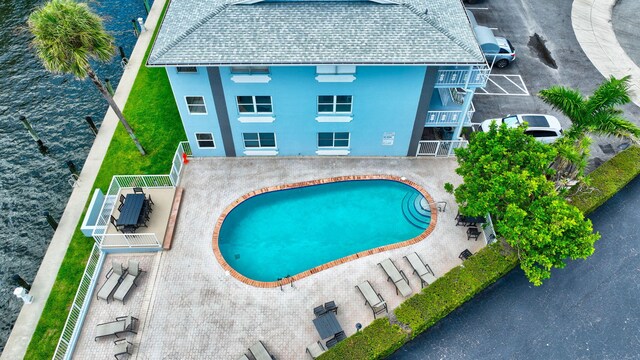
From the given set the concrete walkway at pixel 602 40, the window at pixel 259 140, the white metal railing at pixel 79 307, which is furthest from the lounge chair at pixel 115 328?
the concrete walkway at pixel 602 40

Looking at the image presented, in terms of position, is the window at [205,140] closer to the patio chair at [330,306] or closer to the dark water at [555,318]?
the patio chair at [330,306]

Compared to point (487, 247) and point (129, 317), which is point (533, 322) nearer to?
point (487, 247)

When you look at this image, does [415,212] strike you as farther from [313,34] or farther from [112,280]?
[112,280]

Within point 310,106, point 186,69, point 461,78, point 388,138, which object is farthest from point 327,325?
point 186,69

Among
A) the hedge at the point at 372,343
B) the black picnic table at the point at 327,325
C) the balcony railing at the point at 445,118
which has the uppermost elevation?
the balcony railing at the point at 445,118

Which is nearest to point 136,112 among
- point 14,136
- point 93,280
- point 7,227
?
point 14,136

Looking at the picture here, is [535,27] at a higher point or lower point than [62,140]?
higher
